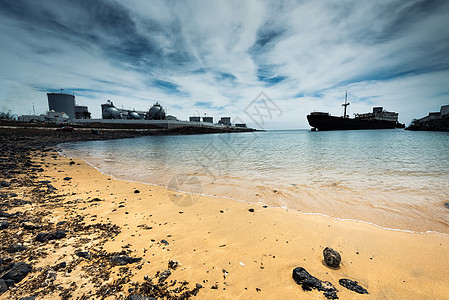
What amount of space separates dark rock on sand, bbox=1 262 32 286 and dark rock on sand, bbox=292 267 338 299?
4.26 m

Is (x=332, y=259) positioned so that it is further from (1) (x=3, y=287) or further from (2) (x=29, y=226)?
(2) (x=29, y=226)

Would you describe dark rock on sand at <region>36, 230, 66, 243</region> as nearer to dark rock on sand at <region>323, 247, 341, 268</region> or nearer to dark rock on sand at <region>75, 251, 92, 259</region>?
dark rock on sand at <region>75, 251, 92, 259</region>

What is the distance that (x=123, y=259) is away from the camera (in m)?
3.11

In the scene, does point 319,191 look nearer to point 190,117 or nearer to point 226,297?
point 226,297

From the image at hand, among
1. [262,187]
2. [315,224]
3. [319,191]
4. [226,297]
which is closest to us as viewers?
[226,297]

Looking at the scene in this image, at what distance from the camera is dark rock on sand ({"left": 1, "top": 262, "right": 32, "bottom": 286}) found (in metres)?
2.47

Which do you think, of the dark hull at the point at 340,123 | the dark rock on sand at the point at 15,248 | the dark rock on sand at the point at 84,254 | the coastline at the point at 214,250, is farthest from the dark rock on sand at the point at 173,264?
the dark hull at the point at 340,123

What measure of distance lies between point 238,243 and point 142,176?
8347 millimetres

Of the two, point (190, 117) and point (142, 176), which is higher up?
point (190, 117)

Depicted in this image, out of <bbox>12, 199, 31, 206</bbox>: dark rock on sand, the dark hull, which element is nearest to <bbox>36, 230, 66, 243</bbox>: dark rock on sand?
<bbox>12, 199, 31, 206</bbox>: dark rock on sand

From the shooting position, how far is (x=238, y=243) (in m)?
3.87

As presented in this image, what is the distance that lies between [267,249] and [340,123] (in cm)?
13252

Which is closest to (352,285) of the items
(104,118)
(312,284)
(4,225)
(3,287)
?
(312,284)

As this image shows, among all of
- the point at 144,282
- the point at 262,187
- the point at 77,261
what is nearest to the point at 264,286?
the point at 144,282
